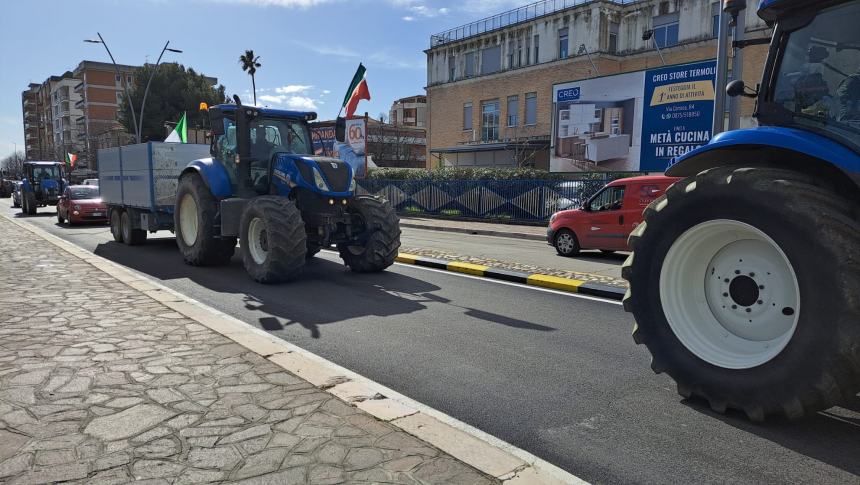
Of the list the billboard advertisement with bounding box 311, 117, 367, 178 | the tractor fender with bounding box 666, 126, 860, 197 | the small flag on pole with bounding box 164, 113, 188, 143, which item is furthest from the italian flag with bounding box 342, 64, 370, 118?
the tractor fender with bounding box 666, 126, 860, 197

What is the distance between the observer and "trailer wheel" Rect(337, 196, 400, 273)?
31.0 ft

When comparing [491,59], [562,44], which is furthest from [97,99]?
[562,44]

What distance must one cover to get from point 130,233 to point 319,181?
7.08 metres

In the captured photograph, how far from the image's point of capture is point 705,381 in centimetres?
386

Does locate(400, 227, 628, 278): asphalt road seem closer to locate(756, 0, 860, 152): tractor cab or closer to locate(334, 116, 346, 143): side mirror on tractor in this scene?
locate(334, 116, 346, 143): side mirror on tractor

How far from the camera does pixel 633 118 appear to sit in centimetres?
2466

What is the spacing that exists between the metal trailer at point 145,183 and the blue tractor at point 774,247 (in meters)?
10.7

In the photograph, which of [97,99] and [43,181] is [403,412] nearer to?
[43,181]

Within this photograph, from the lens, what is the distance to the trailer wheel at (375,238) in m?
9.46

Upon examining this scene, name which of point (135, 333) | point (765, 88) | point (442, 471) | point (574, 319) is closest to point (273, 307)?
point (135, 333)

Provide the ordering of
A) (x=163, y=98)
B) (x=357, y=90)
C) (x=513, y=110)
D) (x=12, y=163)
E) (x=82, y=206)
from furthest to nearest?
(x=12, y=163)
(x=163, y=98)
(x=513, y=110)
(x=357, y=90)
(x=82, y=206)

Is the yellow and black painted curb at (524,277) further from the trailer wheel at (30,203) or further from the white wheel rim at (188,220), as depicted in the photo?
the trailer wheel at (30,203)

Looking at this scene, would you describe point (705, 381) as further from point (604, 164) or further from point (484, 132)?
point (484, 132)

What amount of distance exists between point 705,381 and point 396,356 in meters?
2.49
